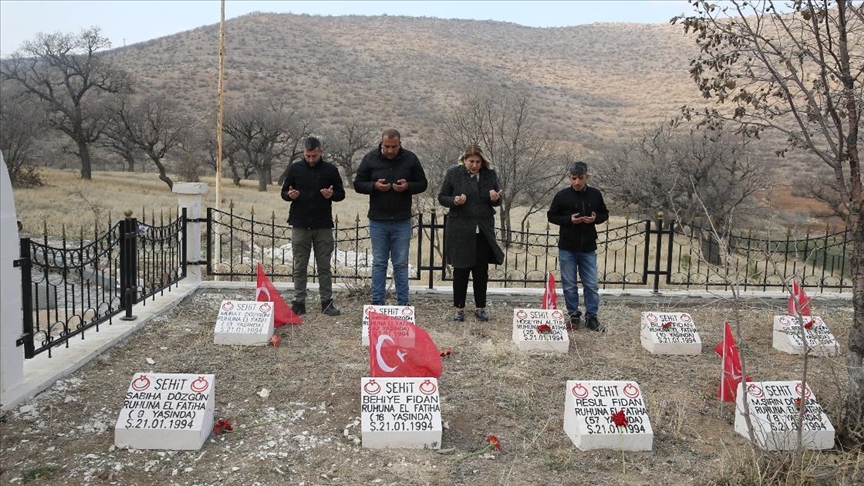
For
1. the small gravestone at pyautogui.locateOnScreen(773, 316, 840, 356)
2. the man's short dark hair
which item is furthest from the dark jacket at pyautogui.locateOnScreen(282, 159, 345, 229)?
the small gravestone at pyautogui.locateOnScreen(773, 316, 840, 356)

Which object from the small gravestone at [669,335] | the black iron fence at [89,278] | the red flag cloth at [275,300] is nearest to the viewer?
the black iron fence at [89,278]

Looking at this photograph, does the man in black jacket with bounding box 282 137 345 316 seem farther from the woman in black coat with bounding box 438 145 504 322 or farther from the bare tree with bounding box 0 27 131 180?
the bare tree with bounding box 0 27 131 180

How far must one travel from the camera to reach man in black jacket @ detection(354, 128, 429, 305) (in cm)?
693

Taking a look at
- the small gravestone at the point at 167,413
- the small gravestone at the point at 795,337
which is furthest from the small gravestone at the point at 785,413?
the small gravestone at the point at 167,413

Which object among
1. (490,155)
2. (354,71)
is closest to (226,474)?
(490,155)

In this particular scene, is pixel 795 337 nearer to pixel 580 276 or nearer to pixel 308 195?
pixel 580 276

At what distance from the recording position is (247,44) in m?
74.0

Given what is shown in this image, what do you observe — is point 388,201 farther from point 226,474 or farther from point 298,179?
point 226,474

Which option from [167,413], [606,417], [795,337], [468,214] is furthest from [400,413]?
[795,337]

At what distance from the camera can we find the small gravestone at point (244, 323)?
6.17 m

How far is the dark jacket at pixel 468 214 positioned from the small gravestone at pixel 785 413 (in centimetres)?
296

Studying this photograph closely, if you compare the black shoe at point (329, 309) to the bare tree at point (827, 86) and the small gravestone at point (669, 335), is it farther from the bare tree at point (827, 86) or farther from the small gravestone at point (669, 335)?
the bare tree at point (827, 86)

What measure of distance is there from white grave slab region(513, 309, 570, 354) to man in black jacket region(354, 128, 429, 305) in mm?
1508

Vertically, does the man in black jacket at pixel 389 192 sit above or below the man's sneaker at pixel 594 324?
above
